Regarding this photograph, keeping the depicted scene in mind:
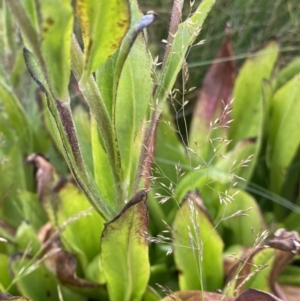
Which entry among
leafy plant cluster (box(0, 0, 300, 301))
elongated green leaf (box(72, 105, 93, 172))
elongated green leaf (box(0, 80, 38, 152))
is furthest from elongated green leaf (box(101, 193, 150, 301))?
elongated green leaf (box(0, 80, 38, 152))

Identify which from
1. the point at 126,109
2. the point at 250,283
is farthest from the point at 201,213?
the point at 126,109

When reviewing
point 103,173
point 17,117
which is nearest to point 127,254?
point 103,173

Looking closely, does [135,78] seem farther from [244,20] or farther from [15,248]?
[244,20]

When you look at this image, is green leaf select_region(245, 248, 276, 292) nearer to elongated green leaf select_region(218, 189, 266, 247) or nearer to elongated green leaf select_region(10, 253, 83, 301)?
elongated green leaf select_region(218, 189, 266, 247)

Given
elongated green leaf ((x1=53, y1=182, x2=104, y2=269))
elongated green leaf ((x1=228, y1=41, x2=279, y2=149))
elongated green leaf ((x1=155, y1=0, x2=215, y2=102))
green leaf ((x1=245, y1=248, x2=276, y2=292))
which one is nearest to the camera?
elongated green leaf ((x1=155, y1=0, x2=215, y2=102))

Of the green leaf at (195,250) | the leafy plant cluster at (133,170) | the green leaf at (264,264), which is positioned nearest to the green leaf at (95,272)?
the leafy plant cluster at (133,170)

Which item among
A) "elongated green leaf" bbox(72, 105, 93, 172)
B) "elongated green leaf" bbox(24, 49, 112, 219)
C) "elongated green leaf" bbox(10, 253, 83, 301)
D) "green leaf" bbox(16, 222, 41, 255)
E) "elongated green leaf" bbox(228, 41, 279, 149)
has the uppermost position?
"elongated green leaf" bbox(24, 49, 112, 219)
